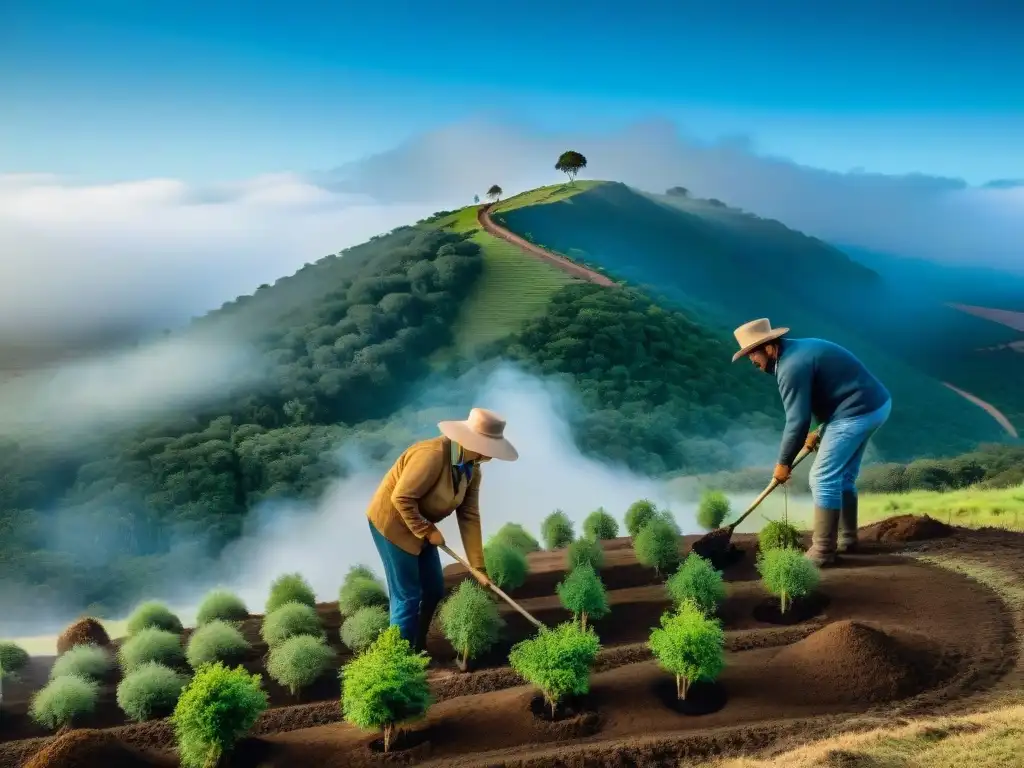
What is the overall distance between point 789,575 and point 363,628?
152 inches

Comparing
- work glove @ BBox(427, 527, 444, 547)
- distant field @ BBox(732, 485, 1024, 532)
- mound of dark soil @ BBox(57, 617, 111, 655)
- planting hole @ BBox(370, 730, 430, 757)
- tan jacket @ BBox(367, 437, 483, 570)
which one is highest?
tan jacket @ BBox(367, 437, 483, 570)

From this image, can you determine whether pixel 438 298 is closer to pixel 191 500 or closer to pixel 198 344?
pixel 198 344

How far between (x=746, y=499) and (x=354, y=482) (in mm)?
6274

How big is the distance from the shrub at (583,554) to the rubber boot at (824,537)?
2.16 metres

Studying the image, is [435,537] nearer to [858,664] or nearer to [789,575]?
[858,664]

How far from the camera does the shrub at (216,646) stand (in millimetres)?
8445

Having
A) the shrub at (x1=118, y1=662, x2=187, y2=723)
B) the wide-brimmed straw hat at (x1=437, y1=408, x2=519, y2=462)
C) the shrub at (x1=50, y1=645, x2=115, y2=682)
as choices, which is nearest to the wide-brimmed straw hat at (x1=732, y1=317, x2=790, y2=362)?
the wide-brimmed straw hat at (x1=437, y1=408, x2=519, y2=462)

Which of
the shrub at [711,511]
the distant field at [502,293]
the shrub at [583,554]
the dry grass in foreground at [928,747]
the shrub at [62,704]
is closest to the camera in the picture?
the dry grass in foreground at [928,747]

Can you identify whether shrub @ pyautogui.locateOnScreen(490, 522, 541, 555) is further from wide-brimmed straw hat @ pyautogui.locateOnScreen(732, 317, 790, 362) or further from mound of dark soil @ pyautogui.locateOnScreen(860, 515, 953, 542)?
mound of dark soil @ pyautogui.locateOnScreen(860, 515, 953, 542)

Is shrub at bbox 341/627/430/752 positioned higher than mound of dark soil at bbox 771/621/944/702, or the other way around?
shrub at bbox 341/627/430/752

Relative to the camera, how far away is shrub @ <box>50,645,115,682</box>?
827 centimetres

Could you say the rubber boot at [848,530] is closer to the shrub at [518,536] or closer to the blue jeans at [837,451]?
the blue jeans at [837,451]

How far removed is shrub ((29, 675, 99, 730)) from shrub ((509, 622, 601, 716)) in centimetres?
366

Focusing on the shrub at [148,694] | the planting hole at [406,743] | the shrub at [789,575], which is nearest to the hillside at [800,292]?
the shrub at [789,575]
